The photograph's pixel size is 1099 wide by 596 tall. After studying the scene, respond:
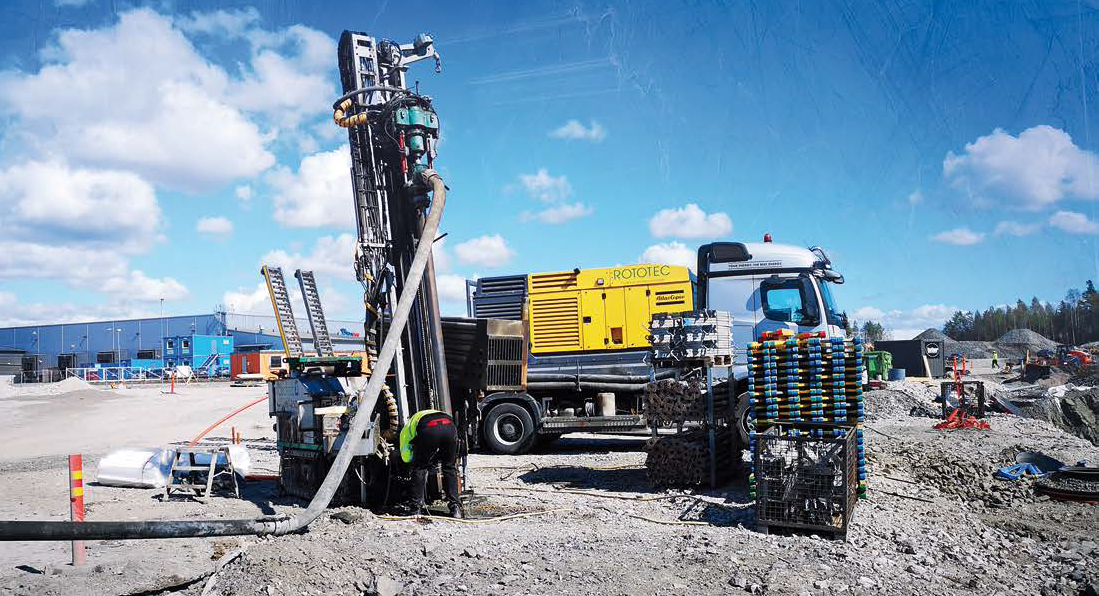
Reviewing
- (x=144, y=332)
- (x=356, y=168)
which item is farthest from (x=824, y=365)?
(x=144, y=332)

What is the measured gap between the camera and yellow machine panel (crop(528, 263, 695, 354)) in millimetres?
14891

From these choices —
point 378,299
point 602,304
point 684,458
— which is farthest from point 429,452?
point 602,304

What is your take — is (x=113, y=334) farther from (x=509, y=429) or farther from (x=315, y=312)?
(x=315, y=312)

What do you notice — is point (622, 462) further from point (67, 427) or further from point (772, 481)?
point (67, 427)

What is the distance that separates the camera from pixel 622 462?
13336 mm

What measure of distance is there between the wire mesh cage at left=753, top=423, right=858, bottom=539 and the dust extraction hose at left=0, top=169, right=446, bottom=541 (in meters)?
4.17

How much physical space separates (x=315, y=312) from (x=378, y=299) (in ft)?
4.57

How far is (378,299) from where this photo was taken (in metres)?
9.92

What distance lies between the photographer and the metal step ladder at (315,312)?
10.6m

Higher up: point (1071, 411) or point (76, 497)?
point (76, 497)

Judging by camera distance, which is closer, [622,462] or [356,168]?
[356,168]

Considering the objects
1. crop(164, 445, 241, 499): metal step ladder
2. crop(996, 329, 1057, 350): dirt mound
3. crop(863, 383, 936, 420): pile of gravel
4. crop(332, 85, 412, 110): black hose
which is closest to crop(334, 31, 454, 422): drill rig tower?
crop(332, 85, 412, 110): black hose

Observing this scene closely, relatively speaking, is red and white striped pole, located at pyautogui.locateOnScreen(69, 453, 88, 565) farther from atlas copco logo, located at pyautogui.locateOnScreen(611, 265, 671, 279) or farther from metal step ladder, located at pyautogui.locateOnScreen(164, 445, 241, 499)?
atlas copco logo, located at pyautogui.locateOnScreen(611, 265, 671, 279)

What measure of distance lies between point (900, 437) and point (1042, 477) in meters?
5.45
